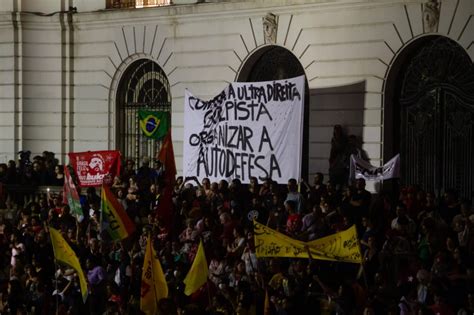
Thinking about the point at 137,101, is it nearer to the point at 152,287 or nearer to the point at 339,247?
the point at 152,287

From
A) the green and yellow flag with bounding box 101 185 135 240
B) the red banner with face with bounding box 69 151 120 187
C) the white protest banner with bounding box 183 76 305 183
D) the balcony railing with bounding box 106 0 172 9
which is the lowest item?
the green and yellow flag with bounding box 101 185 135 240

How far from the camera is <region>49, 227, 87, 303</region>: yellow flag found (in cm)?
3047

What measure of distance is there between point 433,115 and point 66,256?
29.2 feet

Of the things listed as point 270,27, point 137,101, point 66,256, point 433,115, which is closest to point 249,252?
point 66,256

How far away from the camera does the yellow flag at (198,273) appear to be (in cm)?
2888

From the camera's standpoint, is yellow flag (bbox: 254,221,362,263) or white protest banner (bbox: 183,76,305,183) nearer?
yellow flag (bbox: 254,221,362,263)

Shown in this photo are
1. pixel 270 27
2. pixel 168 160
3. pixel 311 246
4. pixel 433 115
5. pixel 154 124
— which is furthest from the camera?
pixel 154 124

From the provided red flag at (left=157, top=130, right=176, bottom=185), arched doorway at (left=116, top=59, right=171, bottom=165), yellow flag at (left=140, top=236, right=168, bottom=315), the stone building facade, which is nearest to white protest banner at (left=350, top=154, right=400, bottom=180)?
the stone building facade

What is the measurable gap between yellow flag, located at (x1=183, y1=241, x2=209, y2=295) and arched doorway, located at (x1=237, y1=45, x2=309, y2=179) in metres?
10.2

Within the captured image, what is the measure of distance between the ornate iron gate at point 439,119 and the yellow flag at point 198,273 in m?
8.10

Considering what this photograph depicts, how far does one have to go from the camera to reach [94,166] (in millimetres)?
37594

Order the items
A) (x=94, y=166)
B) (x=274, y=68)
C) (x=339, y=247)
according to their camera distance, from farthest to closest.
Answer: (x=274, y=68) < (x=94, y=166) < (x=339, y=247)

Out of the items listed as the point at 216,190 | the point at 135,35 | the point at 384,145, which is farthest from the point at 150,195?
the point at 135,35

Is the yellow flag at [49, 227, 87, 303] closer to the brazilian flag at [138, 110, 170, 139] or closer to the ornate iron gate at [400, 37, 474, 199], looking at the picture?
the ornate iron gate at [400, 37, 474, 199]
